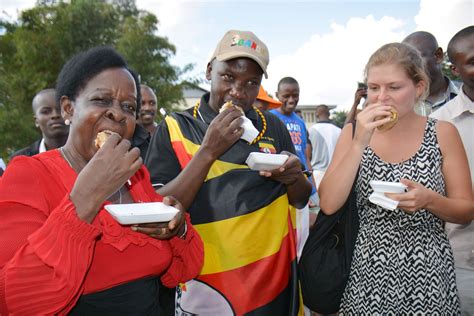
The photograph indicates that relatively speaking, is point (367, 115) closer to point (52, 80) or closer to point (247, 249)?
point (247, 249)

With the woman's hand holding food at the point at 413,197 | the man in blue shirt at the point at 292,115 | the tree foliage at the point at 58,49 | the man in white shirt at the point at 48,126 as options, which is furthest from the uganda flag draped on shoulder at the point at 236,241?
the tree foliage at the point at 58,49

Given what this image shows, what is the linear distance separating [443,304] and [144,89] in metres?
3.80

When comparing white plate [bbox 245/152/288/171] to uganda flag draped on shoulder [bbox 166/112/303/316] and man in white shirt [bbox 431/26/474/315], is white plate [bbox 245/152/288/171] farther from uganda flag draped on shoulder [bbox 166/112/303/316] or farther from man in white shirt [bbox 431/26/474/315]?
man in white shirt [bbox 431/26/474/315]

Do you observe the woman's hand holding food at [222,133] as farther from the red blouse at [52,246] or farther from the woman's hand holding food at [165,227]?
the red blouse at [52,246]

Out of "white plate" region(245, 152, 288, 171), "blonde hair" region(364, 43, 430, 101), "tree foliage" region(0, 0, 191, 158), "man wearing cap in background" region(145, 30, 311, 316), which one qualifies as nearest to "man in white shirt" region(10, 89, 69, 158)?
"man wearing cap in background" region(145, 30, 311, 316)

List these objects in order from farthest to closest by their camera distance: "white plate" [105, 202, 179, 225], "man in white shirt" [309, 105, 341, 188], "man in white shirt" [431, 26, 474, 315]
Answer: "man in white shirt" [309, 105, 341, 188], "man in white shirt" [431, 26, 474, 315], "white plate" [105, 202, 179, 225]

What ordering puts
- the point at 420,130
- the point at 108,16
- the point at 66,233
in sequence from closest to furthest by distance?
the point at 66,233
the point at 420,130
the point at 108,16

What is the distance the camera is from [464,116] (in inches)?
107

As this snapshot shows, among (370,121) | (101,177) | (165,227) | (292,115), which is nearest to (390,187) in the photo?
(370,121)

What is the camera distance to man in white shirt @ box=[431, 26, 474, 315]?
250 cm

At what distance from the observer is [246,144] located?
2289 mm

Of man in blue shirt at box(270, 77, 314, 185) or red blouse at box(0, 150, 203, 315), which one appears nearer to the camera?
red blouse at box(0, 150, 203, 315)

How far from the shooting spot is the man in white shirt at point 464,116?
250 cm

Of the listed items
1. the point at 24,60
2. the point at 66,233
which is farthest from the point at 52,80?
the point at 66,233
